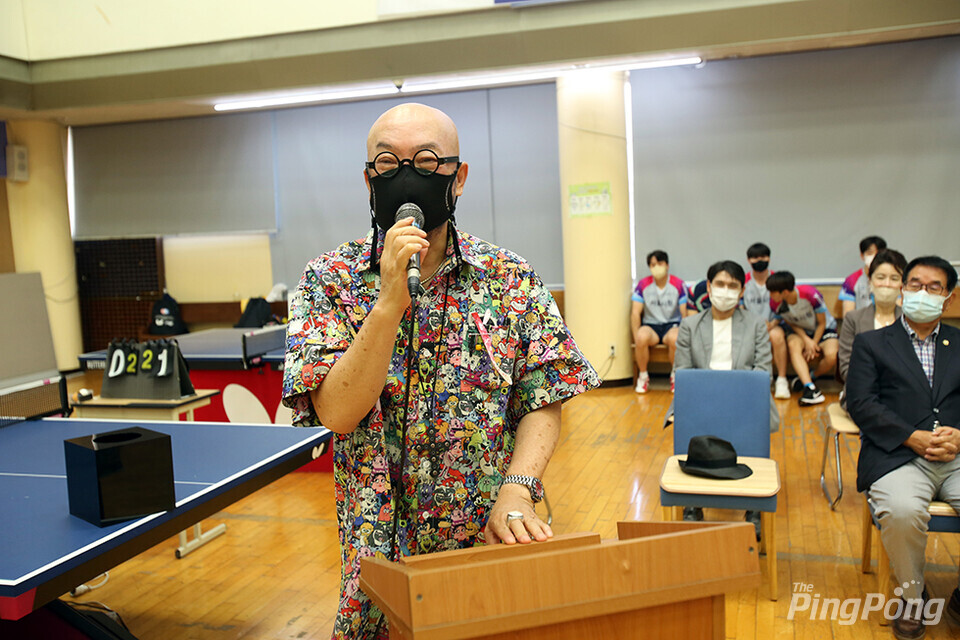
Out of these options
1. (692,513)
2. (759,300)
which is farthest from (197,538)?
(759,300)

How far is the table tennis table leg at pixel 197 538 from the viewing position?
4102 mm

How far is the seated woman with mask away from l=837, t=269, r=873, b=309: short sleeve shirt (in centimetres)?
246

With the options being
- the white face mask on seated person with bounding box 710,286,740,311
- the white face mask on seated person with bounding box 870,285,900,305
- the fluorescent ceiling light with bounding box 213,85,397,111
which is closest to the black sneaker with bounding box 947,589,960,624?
the white face mask on seated person with bounding box 710,286,740,311

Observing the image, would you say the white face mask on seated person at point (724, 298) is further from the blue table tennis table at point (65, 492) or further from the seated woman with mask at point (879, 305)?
the blue table tennis table at point (65, 492)

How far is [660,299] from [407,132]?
6.64m

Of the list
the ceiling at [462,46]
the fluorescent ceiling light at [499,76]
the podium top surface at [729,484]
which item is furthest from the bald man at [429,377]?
the fluorescent ceiling light at [499,76]

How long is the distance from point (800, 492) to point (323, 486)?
3039 millimetres

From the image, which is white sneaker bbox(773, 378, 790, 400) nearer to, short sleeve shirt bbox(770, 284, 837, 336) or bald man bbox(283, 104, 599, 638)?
short sleeve shirt bbox(770, 284, 837, 336)

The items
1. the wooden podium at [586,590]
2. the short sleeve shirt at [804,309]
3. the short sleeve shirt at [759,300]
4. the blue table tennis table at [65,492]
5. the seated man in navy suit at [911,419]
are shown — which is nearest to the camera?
the wooden podium at [586,590]

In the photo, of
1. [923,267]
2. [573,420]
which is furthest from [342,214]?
[923,267]

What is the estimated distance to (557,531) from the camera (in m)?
4.11

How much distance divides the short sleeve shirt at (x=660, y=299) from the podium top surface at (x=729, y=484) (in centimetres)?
430

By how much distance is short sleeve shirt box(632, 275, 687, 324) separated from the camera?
7.72m

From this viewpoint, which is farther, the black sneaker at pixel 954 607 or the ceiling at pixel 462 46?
the ceiling at pixel 462 46
